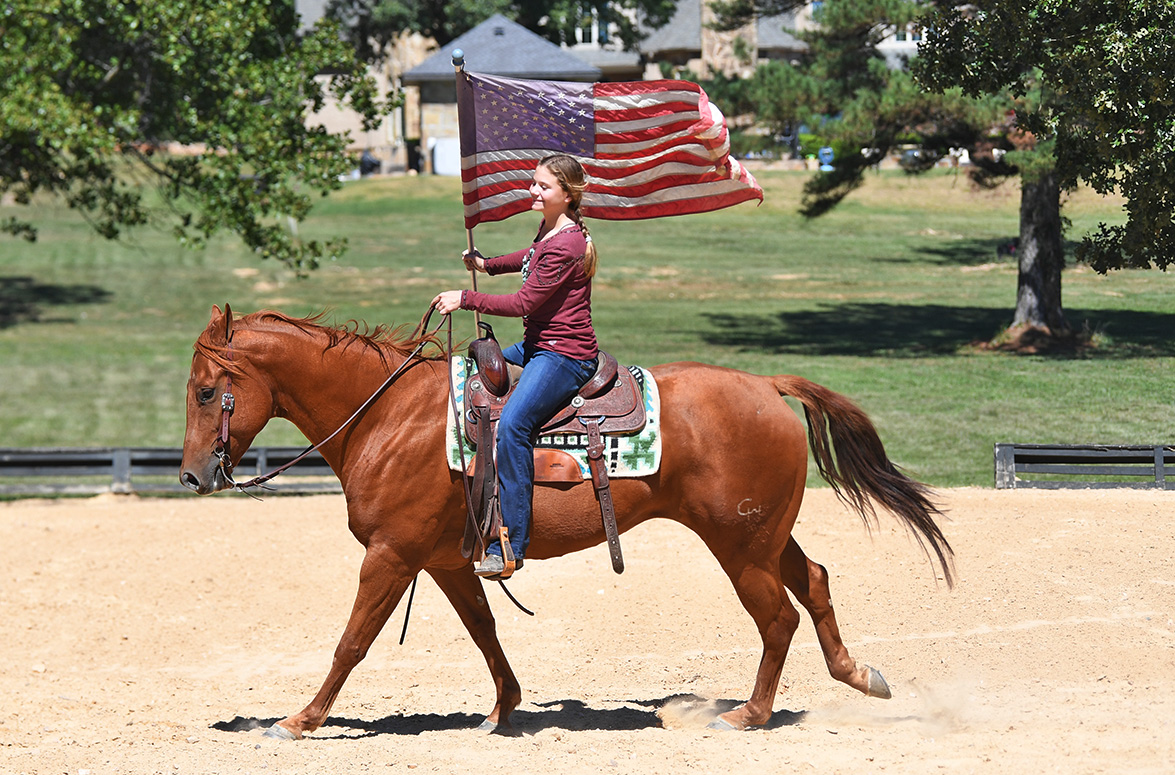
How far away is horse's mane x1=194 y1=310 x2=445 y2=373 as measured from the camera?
671cm

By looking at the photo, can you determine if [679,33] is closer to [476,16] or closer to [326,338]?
[476,16]

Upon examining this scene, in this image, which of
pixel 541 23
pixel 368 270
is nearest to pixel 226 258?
pixel 368 270

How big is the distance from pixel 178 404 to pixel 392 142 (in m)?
38.2

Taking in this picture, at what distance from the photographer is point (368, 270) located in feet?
111

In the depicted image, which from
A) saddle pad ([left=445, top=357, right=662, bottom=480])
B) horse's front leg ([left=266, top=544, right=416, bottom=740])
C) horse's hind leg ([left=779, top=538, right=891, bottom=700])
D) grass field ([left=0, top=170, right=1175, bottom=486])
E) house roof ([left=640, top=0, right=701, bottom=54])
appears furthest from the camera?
house roof ([left=640, top=0, right=701, bottom=54])

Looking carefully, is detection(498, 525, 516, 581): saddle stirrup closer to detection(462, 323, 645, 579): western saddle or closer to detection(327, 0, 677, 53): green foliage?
detection(462, 323, 645, 579): western saddle

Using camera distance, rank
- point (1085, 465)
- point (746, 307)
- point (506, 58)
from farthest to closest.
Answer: point (506, 58)
point (746, 307)
point (1085, 465)

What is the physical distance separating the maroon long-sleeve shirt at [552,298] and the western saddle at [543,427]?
0.20 meters

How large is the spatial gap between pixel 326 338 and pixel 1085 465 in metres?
8.49

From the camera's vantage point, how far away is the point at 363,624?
668cm

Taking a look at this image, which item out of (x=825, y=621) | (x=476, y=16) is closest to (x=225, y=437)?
(x=825, y=621)

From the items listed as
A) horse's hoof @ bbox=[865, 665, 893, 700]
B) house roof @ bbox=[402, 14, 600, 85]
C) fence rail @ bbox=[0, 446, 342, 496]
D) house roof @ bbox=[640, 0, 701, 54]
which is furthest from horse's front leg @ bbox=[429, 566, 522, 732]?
house roof @ bbox=[640, 0, 701, 54]

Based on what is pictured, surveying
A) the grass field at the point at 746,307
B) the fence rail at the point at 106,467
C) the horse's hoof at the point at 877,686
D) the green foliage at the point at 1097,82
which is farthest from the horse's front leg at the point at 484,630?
the fence rail at the point at 106,467

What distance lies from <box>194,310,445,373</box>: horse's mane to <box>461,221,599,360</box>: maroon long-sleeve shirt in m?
0.63
